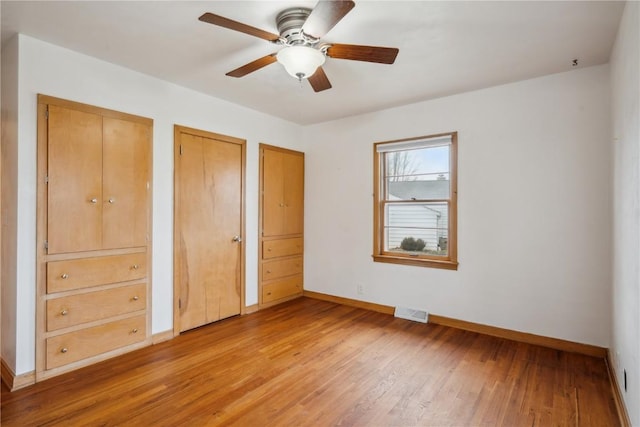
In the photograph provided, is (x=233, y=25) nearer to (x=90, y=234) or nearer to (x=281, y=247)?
(x=90, y=234)

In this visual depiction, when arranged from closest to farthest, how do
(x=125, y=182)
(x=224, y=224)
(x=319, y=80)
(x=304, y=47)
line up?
(x=304, y=47), (x=319, y=80), (x=125, y=182), (x=224, y=224)

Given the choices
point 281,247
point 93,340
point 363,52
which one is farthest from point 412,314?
point 93,340

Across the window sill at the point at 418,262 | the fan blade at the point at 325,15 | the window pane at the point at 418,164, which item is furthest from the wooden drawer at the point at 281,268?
the fan blade at the point at 325,15

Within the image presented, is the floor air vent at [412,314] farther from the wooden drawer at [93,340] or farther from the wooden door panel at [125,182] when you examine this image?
the wooden door panel at [125,182]

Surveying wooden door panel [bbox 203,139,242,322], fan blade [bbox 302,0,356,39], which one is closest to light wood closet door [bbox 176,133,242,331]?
wooden door panel [bbox 203,139,242,322]

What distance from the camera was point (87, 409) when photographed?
210 cm

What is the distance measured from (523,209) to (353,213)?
6.32ft

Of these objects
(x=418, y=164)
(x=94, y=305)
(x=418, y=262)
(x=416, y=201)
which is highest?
(x=418, y=164)

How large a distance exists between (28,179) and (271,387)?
2.30 metres

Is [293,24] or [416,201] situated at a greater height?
[293,24]

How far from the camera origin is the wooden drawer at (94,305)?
254cm

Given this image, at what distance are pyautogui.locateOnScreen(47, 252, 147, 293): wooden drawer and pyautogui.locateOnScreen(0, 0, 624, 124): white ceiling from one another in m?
1.67

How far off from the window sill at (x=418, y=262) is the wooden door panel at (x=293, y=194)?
1231 mm

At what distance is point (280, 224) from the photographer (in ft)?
14.8
